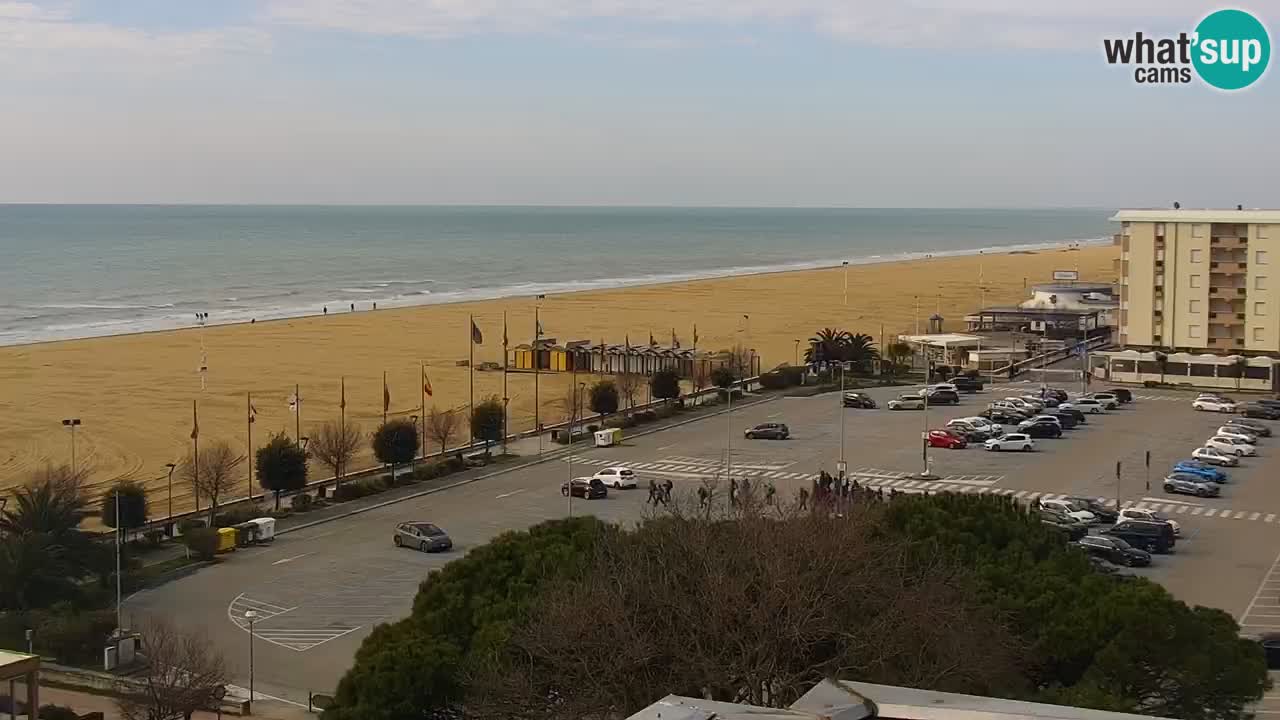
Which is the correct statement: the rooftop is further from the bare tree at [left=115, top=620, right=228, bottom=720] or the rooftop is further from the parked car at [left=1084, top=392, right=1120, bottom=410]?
the bare tree at [left=115, top=620, right=228, bottom=720]

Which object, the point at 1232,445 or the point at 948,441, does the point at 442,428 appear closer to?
the point at 948,441

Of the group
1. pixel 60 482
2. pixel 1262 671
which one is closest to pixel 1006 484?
pixel 1262 671

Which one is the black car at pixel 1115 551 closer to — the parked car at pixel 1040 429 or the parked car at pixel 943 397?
the parked car at pixel 1040 429

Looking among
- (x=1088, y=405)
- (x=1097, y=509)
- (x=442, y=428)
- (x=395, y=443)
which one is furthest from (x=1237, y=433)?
(x=395, y=443)

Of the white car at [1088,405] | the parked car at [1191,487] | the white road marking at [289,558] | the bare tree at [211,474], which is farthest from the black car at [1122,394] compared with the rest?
the white road marking at [289,558]

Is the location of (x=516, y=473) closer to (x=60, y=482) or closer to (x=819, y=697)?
(x=60, y=482)
